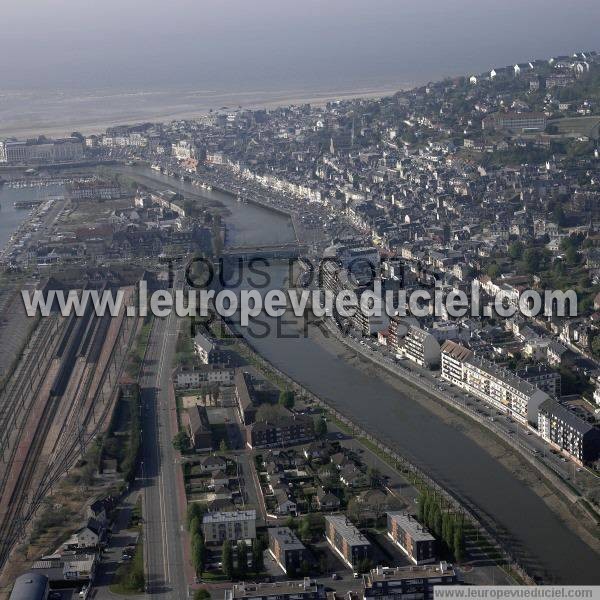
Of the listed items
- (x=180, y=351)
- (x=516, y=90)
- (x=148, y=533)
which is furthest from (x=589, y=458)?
(x=516, y=90)

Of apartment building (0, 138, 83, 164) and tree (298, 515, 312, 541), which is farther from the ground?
apartment building (0, 138, 83, 164)

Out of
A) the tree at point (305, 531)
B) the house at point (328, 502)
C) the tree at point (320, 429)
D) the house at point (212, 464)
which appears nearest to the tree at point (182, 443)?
the house at point (212, 464)

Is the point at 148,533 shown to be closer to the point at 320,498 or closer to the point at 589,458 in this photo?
the point at 320,498

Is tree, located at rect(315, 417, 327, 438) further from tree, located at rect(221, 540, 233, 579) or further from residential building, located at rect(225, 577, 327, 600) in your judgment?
residential building, located at rect(225, 577, 327, 600)

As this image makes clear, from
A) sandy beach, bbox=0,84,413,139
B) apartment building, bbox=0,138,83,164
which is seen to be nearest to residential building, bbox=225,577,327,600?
apartment building, bbox=0,138,83,164

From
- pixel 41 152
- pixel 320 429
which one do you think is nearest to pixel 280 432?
pixel 320 429

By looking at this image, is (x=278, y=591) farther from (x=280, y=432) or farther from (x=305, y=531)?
(x=280, y=432)

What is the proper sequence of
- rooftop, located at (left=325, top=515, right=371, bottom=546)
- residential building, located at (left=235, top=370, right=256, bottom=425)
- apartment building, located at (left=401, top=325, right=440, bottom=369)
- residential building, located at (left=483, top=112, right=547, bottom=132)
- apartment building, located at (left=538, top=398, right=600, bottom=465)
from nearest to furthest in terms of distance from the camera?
rooftop, located at (left=325, top=515, right=371, bottom=546)
apartment building, located at (left=538, top=398, right=600, bottom=465)
residential building, located at (left=235, top=370, right=256, bottom=425)
apartment building, located at (left=401, top=325, right=440, bottom=369)
residential building, located at (left=483, top=112, right=547, bottom=132)
